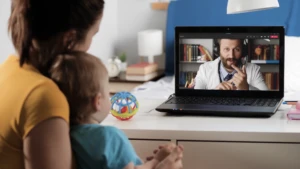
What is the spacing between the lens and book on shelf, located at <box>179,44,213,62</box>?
6.98 ft

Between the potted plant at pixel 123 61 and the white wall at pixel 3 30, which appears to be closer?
the white wall at pixel 3 30

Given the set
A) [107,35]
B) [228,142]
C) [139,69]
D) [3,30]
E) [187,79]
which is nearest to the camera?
[228,142]

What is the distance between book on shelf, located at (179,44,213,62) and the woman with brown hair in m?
0.94

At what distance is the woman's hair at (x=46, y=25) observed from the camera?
114 centimetres

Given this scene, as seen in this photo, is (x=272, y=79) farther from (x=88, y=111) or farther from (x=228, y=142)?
(x=88, y=111)

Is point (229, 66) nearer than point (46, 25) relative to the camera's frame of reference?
No

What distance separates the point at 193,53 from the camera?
2.15 m

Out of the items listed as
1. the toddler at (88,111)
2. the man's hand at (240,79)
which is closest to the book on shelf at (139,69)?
the man's hand at (240,79)

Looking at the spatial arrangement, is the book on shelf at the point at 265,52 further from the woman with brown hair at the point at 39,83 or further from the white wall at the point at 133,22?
the white wall at the point at 133,22

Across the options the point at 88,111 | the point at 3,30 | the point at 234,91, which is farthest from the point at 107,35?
the point at 88,111

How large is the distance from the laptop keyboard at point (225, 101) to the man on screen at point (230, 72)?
6 centimetres

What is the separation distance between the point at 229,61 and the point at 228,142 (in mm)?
501

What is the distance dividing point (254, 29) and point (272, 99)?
279mm

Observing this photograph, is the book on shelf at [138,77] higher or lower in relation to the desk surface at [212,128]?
lower
